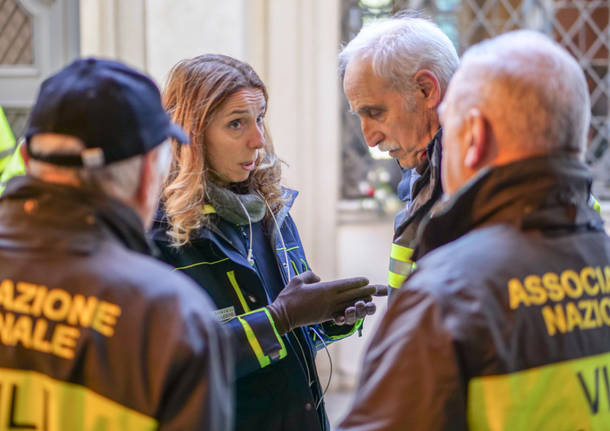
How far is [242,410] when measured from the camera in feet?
6.14

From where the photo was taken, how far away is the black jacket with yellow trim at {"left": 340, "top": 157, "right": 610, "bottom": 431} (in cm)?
115

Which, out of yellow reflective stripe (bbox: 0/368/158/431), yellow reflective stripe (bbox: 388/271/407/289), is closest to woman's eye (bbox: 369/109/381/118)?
yellow reflective stripe (bbox: 388/271/407/289)

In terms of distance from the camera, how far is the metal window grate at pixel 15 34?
409 centimetres

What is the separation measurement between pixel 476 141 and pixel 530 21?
371 cm

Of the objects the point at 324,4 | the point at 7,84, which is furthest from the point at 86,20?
the point at 324,4

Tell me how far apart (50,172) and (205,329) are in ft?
1.10

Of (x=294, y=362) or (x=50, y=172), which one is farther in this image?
(x=294, y=362)

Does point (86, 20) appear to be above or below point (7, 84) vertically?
above

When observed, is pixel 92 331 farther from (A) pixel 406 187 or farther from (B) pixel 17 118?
(B) pixel 17 118

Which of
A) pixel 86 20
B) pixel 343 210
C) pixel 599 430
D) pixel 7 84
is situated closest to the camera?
pixel 599 430

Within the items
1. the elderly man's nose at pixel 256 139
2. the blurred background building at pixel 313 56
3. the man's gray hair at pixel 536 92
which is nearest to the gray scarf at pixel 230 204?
the elderly man's nose at pixel 256 139

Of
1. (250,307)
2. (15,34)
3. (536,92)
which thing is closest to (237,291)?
(250,307)

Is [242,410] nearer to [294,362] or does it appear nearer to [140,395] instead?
[294,362]

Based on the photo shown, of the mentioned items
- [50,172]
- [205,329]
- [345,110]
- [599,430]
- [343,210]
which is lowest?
[343,210]
